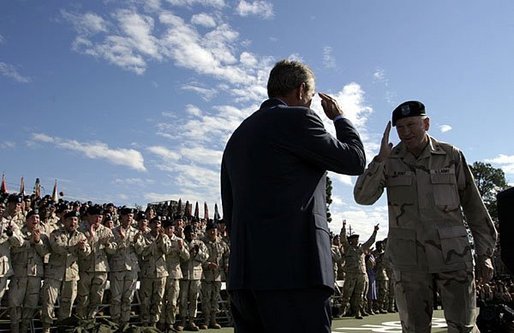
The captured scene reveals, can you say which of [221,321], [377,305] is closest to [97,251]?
[221,321]

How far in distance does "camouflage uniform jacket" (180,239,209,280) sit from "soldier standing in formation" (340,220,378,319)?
16.6 ft

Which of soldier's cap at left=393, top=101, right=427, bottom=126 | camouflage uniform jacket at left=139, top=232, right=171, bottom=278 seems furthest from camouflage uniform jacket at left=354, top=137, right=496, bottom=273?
camouflage uniform jacket at left=139, top=232, right=171, bottom=278

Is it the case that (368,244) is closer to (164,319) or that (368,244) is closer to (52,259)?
(164,319)

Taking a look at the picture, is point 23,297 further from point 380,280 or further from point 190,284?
point 380,280

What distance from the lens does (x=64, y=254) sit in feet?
30.2

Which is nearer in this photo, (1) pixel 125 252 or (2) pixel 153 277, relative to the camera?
(1) pixel 125 252

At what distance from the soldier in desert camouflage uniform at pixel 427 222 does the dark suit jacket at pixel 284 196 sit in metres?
1.44

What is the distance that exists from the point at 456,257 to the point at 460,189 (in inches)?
20.9

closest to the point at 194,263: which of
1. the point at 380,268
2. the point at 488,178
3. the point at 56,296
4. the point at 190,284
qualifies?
the point at 190,284

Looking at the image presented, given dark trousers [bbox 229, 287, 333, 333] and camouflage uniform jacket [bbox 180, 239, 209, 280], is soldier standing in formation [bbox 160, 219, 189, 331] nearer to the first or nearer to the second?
camouflage uniform jacket [bbox 180, 239, 209, 280]

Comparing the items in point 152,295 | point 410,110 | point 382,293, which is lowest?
point 382,293

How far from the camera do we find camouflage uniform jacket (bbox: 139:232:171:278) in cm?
1066

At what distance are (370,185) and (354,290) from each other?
12.4 meters

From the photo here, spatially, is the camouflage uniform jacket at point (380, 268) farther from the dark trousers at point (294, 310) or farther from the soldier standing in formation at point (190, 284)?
the dark trousers at point (294, 310)
